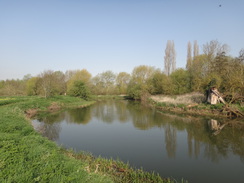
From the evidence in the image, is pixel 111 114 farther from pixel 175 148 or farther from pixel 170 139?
pixel 175 148

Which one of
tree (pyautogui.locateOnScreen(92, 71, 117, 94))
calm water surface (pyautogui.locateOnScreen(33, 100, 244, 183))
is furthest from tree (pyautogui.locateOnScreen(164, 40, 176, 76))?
calm water surface (pyautogui.locateOnScreen(33, 100, 244, 183))

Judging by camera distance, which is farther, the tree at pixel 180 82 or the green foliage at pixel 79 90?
the green foliage at pixel 79 90

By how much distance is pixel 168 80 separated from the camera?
104ft

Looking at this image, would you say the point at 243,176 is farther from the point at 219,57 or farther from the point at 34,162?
the point at 219,57

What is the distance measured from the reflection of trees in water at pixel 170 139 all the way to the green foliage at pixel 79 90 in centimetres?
2579

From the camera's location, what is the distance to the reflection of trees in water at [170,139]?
7.49 m

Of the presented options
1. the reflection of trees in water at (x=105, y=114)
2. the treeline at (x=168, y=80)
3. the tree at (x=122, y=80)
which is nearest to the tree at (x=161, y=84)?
the treeline at (x=168, y=80)

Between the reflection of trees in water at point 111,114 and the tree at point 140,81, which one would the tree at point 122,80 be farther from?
the reflection of trees in water at point 111,114

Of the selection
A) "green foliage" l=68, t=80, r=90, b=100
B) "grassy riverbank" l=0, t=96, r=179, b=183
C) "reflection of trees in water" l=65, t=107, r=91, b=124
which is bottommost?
"reflection of trees in water" l=65, t=107, r=91, b=124

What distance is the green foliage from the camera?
34.5m

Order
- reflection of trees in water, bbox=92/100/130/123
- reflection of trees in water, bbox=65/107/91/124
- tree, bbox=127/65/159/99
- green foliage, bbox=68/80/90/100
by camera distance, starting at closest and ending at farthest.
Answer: reflection of trees in water, bbox=65/107/91/124 < reflection of trees in water, bbox=92/100/130/123 < green foliage, bbox=68/80/90/100 < tree, bbox=127/65/159/99

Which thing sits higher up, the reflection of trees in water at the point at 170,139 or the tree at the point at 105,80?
the tree at the point at 105,80

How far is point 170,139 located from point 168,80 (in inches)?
930

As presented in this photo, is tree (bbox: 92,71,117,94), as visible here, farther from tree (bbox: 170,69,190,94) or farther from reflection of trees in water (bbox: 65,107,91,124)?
reflection of trees in water (bbox: 65,107,91,124)
